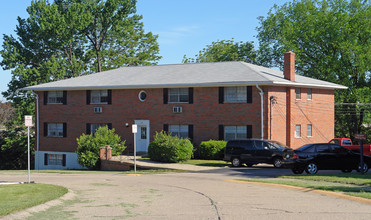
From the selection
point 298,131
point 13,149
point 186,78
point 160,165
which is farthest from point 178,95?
point 13,149

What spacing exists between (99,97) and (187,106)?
782cm

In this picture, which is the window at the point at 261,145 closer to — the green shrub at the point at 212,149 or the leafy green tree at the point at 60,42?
the green shrub at the point at 212,149

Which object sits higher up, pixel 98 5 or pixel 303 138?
pixel 98 5

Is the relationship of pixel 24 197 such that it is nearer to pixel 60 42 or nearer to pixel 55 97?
pixel 55 97

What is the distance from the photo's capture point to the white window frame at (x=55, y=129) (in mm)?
39000

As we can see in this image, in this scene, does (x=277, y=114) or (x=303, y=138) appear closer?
(x=277, y=114)

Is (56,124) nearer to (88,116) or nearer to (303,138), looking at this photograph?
(88,116)

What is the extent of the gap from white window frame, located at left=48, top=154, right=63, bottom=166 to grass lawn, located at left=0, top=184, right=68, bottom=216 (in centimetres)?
2287

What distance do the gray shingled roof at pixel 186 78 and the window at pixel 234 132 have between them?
3.22 m

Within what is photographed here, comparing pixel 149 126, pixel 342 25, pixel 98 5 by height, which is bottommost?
pixel 149 126

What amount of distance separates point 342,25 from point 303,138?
17450 mm

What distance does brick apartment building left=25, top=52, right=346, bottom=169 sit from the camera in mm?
32531

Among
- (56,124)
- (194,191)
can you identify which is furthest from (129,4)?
(194,191)

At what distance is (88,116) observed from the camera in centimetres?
3778
